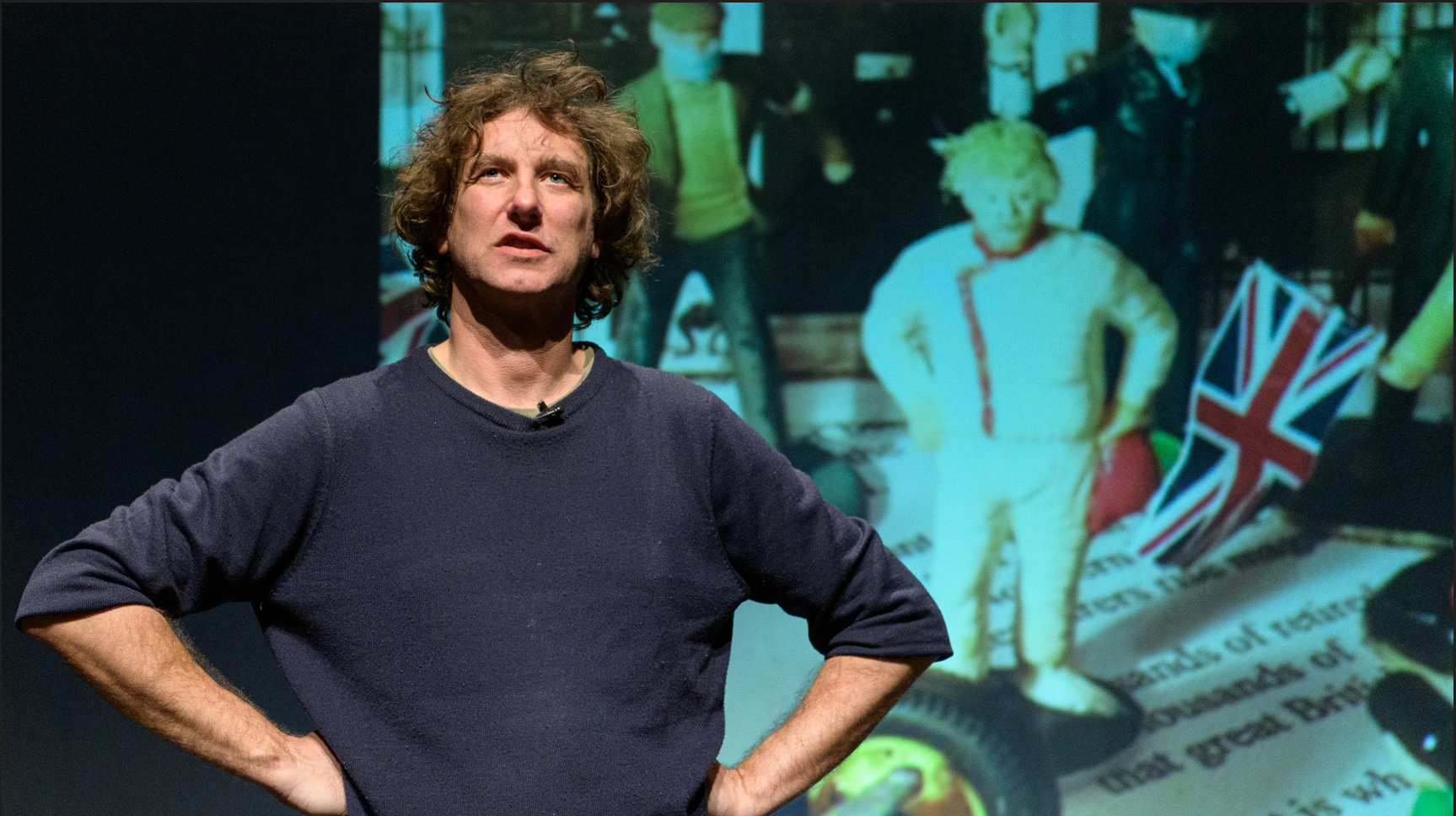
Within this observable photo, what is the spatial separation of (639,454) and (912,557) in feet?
6.43

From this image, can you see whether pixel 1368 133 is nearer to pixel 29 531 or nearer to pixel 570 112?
pixel 570 112

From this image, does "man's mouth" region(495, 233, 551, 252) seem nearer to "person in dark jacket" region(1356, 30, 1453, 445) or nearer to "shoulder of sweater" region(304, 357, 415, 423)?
"shoulder of sweater" region(304, 357, 415, 423)

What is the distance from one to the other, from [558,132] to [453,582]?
485 mm

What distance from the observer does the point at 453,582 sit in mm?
1271

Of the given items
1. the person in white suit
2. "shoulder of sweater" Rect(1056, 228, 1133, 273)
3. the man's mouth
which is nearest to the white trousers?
the person in white suit

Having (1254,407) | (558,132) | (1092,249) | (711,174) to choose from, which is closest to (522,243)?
(558,132)

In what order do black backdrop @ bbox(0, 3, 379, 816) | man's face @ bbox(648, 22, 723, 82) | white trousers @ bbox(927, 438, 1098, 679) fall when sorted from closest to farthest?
black backdrop @ bbox(0, 3, 379, 816)
man's face @ bbox(648, 22, 723, 82)
white trousers @ bbox(927, 438, 1098, 679)

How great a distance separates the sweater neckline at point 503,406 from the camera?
51.9 inches

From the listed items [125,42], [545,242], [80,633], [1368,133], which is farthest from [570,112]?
[1368,133]

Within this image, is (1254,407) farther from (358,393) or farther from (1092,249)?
(358,393)

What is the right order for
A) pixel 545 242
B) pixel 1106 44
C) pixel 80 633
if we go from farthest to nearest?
pixel 1106 44, pixel 545 242, pixel 80 633

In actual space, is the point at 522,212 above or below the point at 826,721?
above

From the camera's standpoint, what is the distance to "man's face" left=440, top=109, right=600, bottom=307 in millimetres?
1331

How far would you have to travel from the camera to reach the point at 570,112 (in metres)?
1.44
